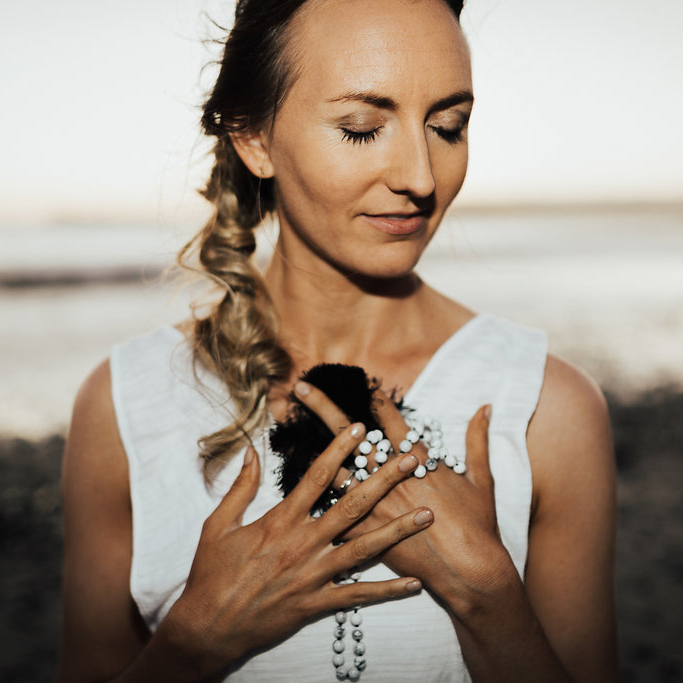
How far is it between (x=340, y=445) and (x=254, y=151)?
3.64ft

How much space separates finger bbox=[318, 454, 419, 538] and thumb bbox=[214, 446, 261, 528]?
0.91 ft

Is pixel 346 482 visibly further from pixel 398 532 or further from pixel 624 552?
pixel 624 552

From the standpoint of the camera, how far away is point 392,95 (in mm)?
1987

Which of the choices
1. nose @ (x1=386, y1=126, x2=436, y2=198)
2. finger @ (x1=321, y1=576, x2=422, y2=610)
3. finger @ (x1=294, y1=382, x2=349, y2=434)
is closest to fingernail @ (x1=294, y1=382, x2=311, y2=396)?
finger @ (x1=294, y1=382, x2=349, y2=434)

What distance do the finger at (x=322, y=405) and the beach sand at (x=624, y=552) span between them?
373 centimetres

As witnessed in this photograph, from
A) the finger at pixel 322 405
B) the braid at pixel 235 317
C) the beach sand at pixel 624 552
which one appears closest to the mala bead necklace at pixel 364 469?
the finger at pixel 322 405

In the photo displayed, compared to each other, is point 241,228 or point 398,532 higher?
point 241,228

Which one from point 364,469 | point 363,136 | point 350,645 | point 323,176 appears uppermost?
point 363,136

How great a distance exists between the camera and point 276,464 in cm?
223

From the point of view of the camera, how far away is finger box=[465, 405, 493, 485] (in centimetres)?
206

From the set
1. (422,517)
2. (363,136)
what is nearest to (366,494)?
(422,517)

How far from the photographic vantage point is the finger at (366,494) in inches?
73.6

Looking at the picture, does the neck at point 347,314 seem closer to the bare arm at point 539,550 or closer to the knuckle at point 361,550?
the bare arm at point 539,550

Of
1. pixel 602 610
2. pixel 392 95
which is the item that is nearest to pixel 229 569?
pixel 602 610
